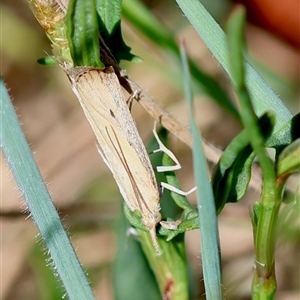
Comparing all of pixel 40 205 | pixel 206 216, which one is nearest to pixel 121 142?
pixel 40 205

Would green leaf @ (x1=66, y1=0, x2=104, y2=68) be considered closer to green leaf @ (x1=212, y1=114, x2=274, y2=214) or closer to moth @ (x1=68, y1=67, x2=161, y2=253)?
moth @ (x1=68, y1=67, x2=161, y2=253)

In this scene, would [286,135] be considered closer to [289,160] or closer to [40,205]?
[289,160]

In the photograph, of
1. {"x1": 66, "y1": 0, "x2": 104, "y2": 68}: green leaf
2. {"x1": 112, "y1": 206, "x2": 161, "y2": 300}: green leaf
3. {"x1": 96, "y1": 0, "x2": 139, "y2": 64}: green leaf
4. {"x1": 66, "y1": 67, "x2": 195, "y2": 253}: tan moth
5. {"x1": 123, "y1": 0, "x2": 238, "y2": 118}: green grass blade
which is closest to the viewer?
{"x1": 66, "y1": 0, "x2": 104, "y2": 68}: green leaf

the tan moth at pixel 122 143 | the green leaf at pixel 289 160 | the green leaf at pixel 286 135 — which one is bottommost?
the tan moth at pixel 122 143

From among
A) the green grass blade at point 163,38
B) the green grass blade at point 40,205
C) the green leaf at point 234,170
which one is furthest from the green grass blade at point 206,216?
the green grass blade at point 163,38

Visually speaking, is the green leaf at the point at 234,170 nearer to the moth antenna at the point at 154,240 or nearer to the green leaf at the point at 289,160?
the green leaf at the point at 289,160

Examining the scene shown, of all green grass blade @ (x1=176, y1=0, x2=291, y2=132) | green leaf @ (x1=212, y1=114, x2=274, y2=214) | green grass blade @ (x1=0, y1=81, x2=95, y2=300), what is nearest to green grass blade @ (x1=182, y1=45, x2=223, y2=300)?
green leaf @ (x1=212, y1=114, x2=274, y2=214)

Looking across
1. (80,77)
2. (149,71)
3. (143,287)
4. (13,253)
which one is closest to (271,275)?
(80,77)

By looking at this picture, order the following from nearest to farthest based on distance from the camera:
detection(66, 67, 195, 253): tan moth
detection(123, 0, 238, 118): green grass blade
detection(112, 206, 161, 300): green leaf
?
1. detection(66, 67, 195, 253): tan moth
2. detection(112, 206, 161, 300): green leaf
3. detection(123, 0, 238, 118): green grass blade
